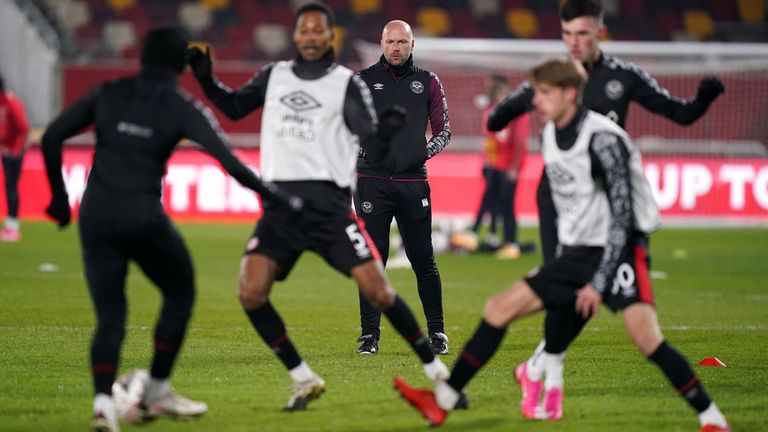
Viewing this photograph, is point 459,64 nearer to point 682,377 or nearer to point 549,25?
point 549,25

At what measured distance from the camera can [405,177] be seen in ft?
31.7

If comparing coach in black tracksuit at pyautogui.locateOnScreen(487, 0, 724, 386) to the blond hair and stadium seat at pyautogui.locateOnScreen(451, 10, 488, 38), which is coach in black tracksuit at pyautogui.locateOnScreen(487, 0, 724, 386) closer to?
the blond hair

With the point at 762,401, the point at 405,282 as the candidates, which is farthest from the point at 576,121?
the point at 405,282

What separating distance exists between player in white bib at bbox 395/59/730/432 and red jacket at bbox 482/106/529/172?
40.0 ft

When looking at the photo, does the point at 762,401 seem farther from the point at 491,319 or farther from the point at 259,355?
the point at 259,355

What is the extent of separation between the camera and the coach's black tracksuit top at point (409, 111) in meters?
9.66

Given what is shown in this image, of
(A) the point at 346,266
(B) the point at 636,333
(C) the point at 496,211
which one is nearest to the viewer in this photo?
(B) the point at 636,333

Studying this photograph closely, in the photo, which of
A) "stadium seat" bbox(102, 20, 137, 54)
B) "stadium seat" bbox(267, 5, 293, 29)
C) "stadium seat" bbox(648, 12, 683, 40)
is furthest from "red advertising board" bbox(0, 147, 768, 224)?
"stadium seat" bbox(648, 12, 683, 40)

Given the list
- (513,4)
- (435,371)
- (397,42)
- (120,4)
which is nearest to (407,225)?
(397,42)

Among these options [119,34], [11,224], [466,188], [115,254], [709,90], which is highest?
[709,90]

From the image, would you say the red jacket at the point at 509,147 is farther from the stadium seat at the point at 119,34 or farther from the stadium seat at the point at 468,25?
the stadium seat at the point at 468,25

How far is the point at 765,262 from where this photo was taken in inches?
726

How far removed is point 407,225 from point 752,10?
26812 mm

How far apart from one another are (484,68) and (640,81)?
62.9 feet
